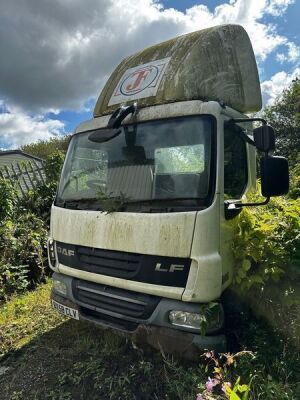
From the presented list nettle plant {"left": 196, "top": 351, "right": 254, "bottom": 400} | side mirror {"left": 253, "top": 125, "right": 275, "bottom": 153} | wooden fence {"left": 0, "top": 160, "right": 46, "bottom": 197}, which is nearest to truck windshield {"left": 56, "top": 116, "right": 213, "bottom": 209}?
side mirror {"left": 253, "top": 125, "right": 275, "bottom": 153}

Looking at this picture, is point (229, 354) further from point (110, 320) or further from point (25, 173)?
point (25, 173)

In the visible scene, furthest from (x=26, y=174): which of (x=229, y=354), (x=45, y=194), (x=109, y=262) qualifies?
(x=229, y=354)

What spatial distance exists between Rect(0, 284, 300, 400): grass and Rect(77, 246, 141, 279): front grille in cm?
65

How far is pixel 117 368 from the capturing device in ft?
11.0

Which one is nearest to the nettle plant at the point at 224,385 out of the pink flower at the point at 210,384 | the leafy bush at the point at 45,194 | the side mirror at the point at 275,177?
the pink flower at the point at 210,384

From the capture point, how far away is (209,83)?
11.8 feet

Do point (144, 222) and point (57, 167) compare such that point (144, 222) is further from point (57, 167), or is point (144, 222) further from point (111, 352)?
point (57, 167)

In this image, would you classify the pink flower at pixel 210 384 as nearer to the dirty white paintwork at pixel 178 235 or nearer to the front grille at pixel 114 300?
the dirty white paintwork at pixel 178 235

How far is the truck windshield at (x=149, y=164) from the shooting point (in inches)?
118

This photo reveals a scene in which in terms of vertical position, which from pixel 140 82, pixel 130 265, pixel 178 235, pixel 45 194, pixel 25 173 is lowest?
pixel 130 265

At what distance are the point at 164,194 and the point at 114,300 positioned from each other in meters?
1.07

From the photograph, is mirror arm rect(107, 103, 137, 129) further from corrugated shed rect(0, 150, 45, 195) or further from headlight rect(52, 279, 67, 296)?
corrugated shed rect(0, 150, 45, 195)

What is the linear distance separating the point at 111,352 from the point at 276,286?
178 centimetres

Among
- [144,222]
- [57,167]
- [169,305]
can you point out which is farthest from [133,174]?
[57,167]
